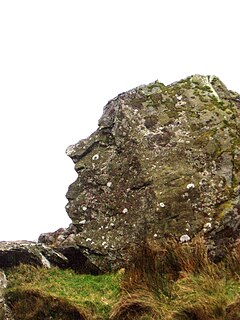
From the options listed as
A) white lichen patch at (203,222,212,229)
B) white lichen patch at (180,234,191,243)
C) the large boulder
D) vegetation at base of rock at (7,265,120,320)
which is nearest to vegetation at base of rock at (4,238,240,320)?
vegetation at base of rock at (7,265,120,320)

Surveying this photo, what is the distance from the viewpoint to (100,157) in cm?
1286

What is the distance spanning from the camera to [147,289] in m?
9.43

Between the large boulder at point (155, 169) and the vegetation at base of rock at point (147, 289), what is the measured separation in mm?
709

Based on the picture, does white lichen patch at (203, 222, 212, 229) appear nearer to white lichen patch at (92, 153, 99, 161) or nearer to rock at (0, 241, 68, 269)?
rock at (0, 241, 68, 269)

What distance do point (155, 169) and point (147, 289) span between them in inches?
119

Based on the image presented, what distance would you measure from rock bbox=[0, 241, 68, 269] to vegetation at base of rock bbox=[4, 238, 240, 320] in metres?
0.25

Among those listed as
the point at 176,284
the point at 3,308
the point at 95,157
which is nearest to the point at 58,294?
the point at 3,308

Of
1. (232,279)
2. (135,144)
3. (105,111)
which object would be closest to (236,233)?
(232,279)

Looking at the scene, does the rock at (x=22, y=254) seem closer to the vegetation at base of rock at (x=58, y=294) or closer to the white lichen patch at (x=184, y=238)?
the vegetation at base of rock at (x=58, y=294)

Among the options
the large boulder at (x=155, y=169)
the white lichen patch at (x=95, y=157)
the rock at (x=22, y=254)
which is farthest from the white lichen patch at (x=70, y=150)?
the rock at (x=22, y=254)

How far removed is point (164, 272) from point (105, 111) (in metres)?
4.82

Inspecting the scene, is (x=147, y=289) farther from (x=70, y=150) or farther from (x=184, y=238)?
(x=70, y=150)

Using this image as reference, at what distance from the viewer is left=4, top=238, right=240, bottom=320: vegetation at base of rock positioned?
8.40 metres

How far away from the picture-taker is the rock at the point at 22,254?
11.1 meters
